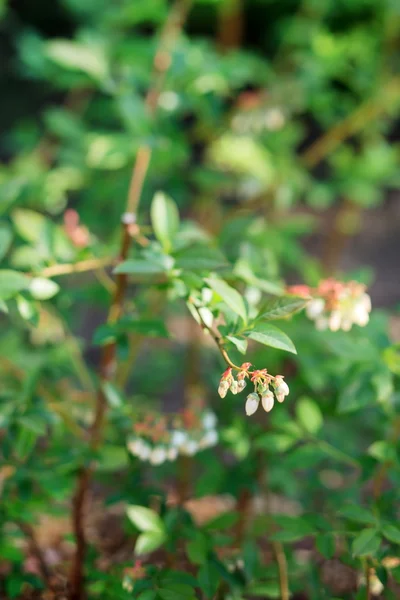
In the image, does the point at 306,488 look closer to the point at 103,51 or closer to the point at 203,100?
the point at 203,100

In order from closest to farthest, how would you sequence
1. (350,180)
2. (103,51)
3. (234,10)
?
(103,51)
(350,180)
(234,10)

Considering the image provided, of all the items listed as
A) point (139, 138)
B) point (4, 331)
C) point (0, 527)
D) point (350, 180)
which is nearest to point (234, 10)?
point (350, 180)

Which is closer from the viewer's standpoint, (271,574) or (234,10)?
(271,574)

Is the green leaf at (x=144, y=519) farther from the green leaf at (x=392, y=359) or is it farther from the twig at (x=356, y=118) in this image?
the twig at (x=356, y=118)

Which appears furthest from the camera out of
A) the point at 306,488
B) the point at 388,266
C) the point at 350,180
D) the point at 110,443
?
the point at 388,266

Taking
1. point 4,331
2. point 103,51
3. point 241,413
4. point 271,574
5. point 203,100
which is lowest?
point 271,574

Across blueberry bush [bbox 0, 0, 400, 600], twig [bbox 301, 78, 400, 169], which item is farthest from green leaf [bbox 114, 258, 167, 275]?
Result: twig [bbox 301, 78, 400, 169]

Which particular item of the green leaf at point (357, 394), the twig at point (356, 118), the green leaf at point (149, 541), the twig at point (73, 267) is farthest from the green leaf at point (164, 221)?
the twig at point (356, 118)
